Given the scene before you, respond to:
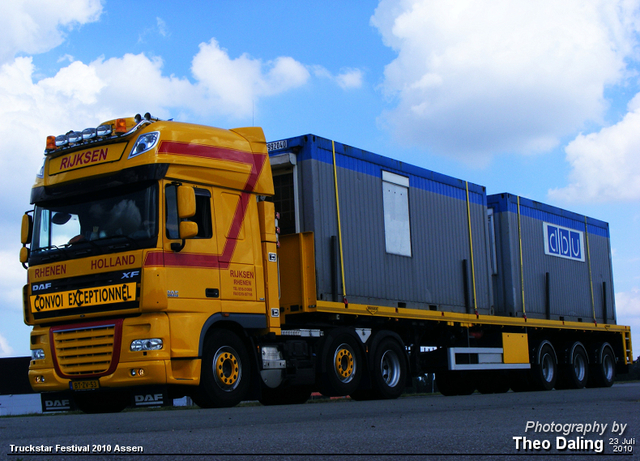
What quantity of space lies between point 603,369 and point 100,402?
14.1 meters

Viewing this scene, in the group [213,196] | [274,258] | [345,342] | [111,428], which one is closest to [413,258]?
[345,342]

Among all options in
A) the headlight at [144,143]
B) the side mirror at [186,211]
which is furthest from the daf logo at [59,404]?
the headlight at [144,143]

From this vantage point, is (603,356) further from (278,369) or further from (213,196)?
(213,196)

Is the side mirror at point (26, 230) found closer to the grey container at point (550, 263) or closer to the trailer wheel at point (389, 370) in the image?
the trailer wheel at point (389, 370)

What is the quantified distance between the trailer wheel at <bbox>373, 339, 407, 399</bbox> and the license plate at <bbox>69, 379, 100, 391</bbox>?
Result: 4627mm

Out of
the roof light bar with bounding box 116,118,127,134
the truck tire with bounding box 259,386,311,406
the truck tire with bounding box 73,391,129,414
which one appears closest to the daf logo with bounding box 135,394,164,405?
the truck tire with bounding box 73,391,129,414

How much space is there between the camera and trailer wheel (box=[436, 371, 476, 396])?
1648 centimetres

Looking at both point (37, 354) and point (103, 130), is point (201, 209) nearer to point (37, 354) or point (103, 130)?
point (103, 130)

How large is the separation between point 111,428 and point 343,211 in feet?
19.7

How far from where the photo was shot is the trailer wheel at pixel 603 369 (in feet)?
65.8

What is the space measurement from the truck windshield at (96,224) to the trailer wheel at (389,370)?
4779 mm

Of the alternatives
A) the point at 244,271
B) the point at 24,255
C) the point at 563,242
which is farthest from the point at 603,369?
the point at 24,255

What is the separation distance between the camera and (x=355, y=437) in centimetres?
550

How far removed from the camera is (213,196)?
1012 centimetres
